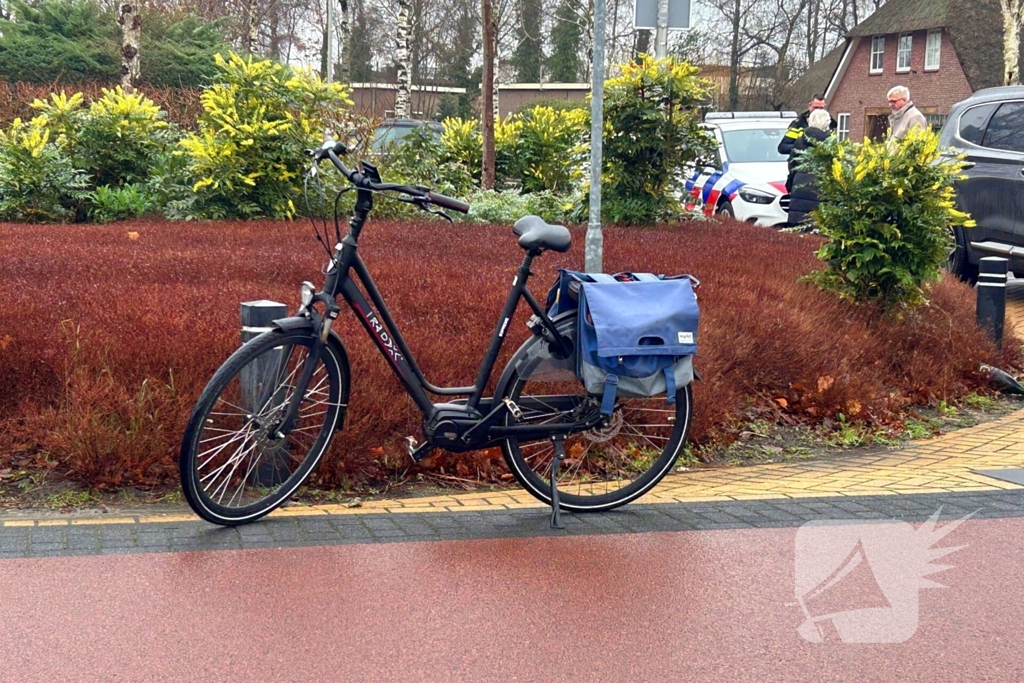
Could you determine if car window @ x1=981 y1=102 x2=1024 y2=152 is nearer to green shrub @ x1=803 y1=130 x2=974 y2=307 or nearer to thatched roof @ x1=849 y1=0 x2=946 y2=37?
green shrub @ x1=803 y1=130 x2=974 y2=307

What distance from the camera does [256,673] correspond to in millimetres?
3795

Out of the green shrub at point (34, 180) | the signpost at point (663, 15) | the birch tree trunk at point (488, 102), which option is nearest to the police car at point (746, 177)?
the birch tree trunk at point (488, 102)

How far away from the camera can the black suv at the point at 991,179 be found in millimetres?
11781

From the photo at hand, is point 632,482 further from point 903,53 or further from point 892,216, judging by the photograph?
point 903,53

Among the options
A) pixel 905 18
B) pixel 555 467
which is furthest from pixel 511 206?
pixel 905 18

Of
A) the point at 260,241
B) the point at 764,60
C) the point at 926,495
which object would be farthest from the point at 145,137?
the point at 764,60

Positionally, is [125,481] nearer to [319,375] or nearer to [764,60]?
[319,375]

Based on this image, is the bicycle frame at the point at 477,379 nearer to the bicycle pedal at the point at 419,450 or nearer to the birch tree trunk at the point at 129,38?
the bicycle pedal at the point at 419,450

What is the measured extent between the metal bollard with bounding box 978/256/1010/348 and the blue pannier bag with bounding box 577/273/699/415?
4972 mm

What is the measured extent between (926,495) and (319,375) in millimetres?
3097

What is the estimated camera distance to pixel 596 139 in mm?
7922

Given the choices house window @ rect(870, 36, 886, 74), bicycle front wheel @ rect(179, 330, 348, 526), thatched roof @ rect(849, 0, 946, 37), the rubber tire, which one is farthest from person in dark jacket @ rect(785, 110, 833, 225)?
house window @ rect(870, 36, 886, 74)

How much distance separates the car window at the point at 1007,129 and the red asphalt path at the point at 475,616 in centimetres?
788

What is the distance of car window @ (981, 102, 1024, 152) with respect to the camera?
1200cm
